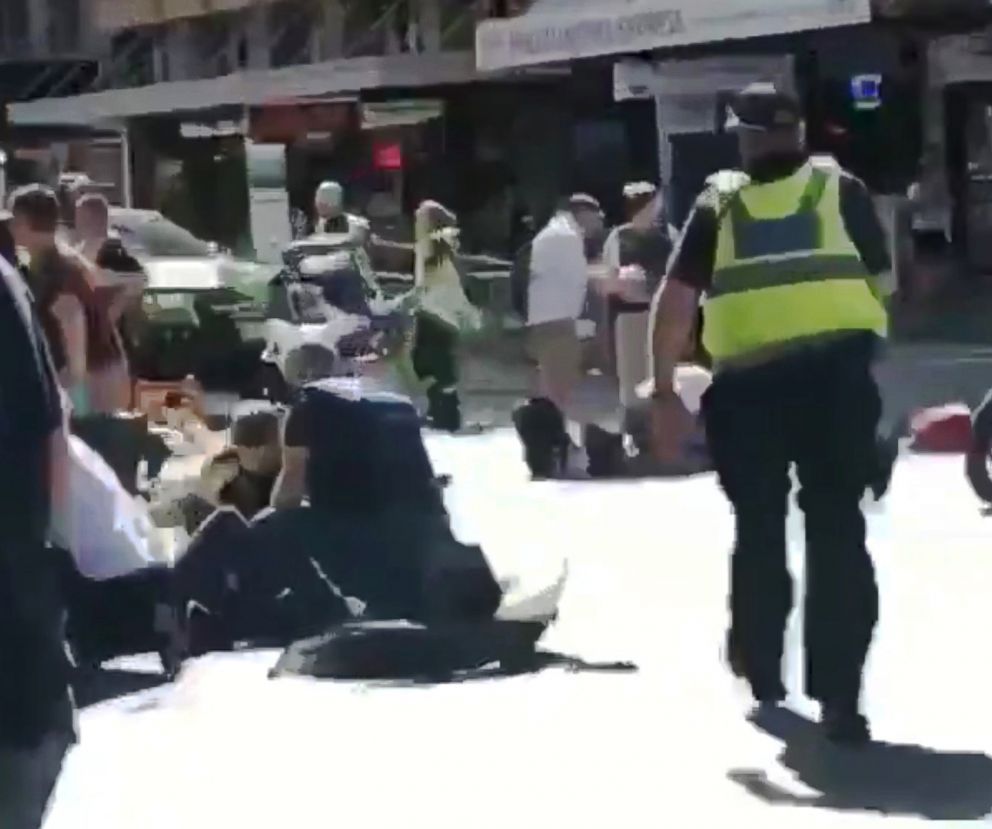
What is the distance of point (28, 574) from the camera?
126 inches

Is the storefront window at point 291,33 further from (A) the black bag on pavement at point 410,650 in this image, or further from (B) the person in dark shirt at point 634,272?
(A) the black bag on pavement at point 410,650

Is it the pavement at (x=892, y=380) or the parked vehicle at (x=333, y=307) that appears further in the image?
the parked vehicle at (x=333, y=307)

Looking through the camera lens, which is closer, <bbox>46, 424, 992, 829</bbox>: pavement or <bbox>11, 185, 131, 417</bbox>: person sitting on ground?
<bbox>46, 424, 992, 829</bbox>: pavement

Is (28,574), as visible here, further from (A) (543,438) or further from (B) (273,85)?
(A) (543,438)

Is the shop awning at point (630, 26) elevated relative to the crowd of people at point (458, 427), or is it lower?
elevated

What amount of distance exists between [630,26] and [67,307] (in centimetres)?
A: 130

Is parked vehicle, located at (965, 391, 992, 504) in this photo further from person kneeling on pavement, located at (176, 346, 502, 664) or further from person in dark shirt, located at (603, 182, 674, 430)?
person kneeling on pavement, located at (176, 346, 502, 664)

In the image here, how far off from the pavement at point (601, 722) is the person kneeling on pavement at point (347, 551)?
0.09 metres

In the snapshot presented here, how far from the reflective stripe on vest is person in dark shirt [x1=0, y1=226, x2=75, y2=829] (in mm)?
1232

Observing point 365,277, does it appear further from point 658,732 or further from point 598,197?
point 658,732

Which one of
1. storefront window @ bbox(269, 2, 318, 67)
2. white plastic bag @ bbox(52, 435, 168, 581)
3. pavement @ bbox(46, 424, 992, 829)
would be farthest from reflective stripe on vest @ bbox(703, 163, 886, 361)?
white plastic bag @ bbox(52, 435, 168, 581)

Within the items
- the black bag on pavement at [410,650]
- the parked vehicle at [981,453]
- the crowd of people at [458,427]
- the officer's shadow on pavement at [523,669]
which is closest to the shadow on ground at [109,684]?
the crowd of people at [458,427]

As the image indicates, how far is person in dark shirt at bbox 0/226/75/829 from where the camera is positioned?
3.08 meters

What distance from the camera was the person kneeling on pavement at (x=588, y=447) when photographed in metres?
4.42
